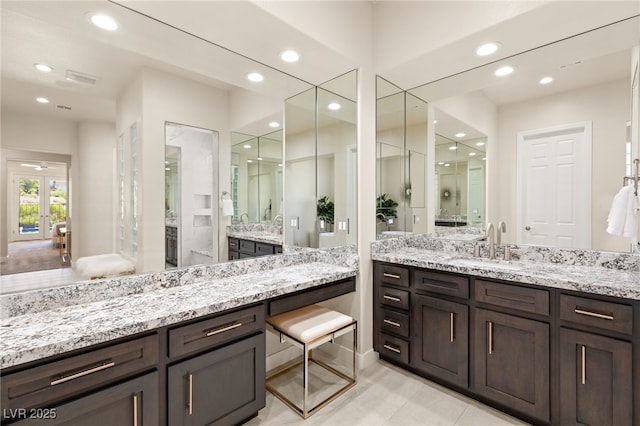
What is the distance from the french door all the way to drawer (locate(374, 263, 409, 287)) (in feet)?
7.09

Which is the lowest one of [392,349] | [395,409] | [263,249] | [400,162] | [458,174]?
[395,409]

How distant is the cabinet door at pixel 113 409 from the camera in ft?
3.54

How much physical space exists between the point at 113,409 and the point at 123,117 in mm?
1483

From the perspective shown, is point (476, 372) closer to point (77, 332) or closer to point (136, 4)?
point (77, 332)

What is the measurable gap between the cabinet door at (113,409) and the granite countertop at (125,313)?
8.6 inches

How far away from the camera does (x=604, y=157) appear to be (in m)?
2.04

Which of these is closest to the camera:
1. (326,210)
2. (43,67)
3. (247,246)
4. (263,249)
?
(43,67)

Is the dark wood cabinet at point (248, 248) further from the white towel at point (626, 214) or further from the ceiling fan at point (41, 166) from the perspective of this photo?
the white towel at point (626, 214)

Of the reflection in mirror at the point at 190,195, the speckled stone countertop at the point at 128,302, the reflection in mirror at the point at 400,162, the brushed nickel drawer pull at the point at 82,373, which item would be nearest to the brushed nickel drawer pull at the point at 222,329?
the speckled stone countertop at the point at 128,302

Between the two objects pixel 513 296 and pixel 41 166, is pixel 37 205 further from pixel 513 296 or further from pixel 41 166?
pixel 513 296

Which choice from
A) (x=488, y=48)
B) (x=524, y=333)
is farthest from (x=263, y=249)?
(x=488, y=48)

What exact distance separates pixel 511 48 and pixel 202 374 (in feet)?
9.36

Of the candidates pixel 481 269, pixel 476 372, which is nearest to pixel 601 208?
pixel 481 269

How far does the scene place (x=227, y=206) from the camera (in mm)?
2070
